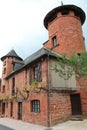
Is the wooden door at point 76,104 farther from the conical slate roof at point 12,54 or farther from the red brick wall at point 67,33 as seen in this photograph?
the conical slate roof at point 12,54

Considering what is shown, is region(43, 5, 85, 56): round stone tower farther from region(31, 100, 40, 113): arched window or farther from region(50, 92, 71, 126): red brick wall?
region(31, 100, 40, 113): arched window

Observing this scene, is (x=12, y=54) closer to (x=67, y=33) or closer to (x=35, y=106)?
(x=67, y=33)

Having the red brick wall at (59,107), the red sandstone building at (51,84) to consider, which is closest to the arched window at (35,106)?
the red sandstone building at (51,84)

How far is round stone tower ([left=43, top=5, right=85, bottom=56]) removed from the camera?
16438 mm

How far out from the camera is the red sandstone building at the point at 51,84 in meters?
12.4

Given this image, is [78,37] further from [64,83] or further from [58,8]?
[64,83]

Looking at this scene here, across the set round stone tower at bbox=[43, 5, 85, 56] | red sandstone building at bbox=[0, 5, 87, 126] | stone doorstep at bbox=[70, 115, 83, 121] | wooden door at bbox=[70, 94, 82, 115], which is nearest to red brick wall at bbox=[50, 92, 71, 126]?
red sandstone building at bbox=[0, 5, 87, 126]

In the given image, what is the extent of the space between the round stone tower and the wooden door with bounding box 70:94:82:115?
4310 mm

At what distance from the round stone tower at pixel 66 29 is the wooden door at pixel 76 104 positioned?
431 centimetres

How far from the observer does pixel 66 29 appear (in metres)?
17.1

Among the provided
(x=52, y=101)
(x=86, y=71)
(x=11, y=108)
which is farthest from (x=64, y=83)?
(x=11, y=108)

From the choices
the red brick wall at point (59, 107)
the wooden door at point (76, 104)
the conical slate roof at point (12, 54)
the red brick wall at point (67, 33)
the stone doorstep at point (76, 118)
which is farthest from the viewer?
the conical slate roof at point (12, 54)

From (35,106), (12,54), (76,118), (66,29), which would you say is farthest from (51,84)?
(12,54)

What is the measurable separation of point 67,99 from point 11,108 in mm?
8152
